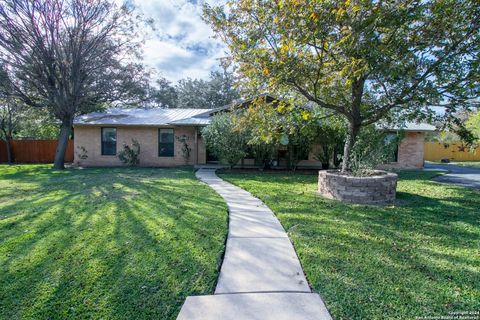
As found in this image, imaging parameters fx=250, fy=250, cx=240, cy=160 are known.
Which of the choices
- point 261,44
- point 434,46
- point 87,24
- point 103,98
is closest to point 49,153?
point 103,98

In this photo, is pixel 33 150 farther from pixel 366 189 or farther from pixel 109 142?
pixel 366 189

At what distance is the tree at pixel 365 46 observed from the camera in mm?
5070

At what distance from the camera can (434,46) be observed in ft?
19.1

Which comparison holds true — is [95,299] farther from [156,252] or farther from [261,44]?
[261,44]

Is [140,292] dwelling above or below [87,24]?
below

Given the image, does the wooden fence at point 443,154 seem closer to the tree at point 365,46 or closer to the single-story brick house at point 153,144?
the single-story brick house at point 153,144

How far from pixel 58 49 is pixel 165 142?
6721mm

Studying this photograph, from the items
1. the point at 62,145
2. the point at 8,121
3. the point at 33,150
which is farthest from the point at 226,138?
the point at 8,121

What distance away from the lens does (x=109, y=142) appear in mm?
14656

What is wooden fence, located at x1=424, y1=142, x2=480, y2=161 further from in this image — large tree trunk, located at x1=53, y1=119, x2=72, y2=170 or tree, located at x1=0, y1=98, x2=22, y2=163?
tree, located at x1=0, y1=98, x2=22, y2=163

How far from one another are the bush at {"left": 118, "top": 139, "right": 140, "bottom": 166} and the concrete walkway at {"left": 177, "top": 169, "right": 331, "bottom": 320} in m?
11.5

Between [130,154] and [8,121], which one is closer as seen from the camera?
[130,154]

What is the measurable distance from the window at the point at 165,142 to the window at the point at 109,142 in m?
2.62

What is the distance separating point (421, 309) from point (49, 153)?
21868 millimetres
